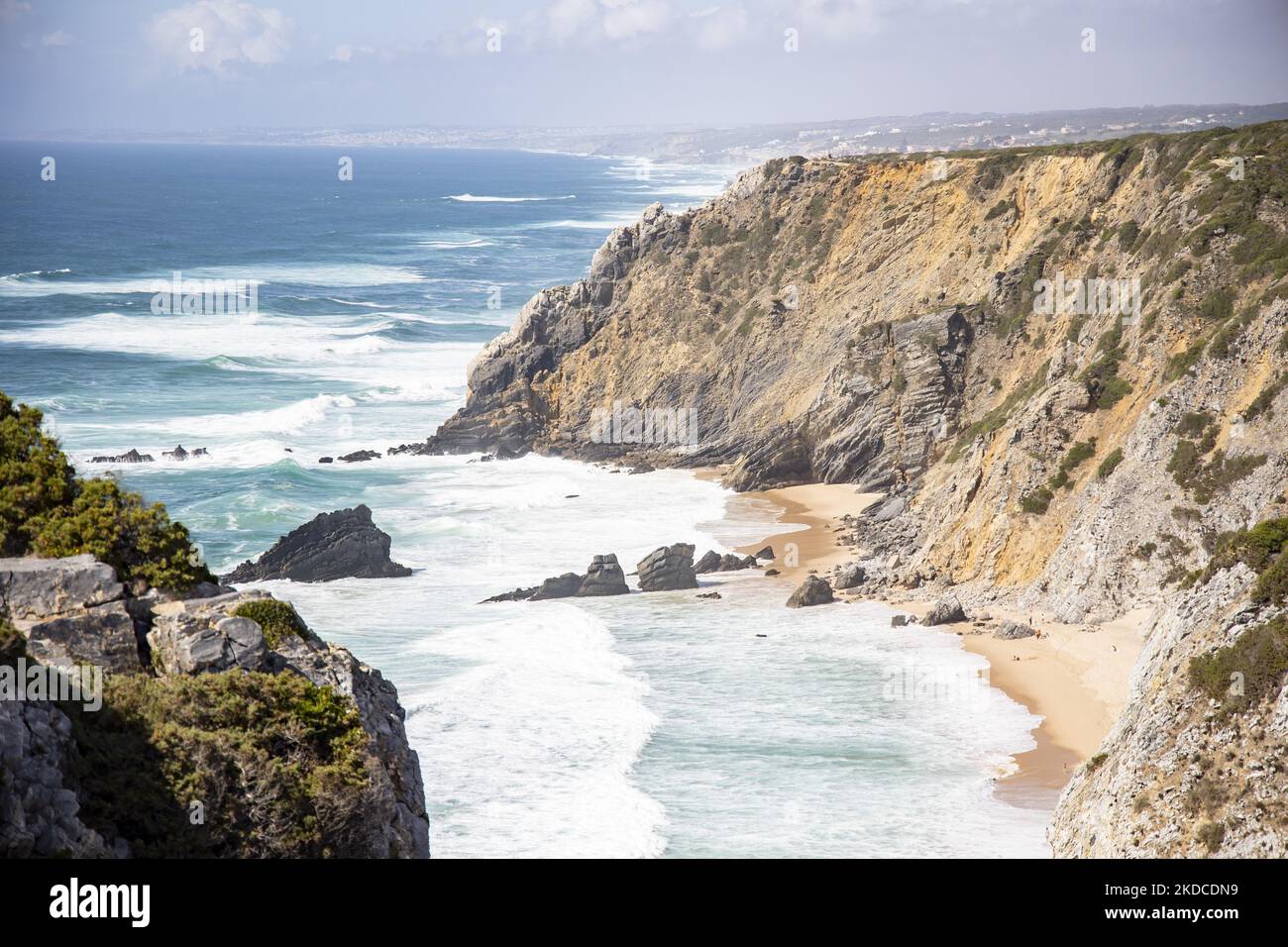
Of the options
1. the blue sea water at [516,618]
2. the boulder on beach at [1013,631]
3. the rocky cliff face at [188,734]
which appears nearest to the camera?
the rocky cliff face at [188,734]

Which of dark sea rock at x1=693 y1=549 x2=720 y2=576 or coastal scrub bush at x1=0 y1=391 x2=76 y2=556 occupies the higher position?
coastal scrub bush at x1=0 y1=391 x2=76 y2=556

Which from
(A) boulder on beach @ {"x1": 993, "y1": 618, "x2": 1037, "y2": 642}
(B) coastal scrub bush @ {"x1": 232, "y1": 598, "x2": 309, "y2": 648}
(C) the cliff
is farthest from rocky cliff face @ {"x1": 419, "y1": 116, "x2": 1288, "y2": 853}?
(B) coastal scrub bush @ {"x1": 232, "y1": 598, "x2": 309, "y2": 648}

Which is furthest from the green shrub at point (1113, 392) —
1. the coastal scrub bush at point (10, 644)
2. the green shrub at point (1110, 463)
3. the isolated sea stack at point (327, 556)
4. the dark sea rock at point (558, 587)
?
the coastal scrub bush at point (10, 644)

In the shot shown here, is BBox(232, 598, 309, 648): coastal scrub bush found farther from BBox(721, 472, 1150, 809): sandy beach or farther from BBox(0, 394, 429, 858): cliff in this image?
BBox(721, 472, 1150, 809): sandy beach

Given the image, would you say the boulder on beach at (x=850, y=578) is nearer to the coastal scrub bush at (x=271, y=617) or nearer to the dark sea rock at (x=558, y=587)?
the dark sea rock at (x=558, y=587)
